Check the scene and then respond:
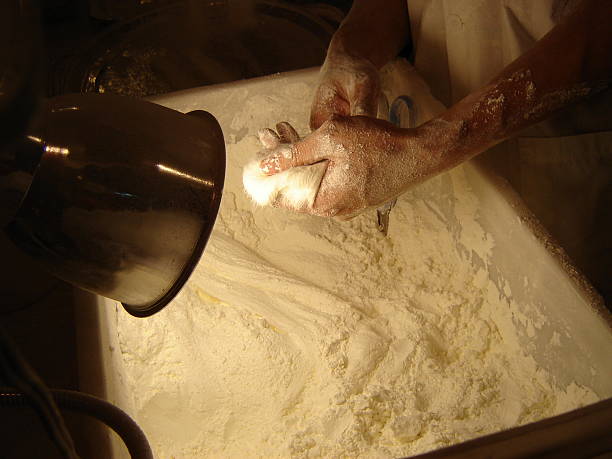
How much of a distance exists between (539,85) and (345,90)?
0.33 metres

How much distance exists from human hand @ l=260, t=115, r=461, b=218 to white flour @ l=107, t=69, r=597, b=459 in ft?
0.72

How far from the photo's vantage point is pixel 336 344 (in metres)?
0.86

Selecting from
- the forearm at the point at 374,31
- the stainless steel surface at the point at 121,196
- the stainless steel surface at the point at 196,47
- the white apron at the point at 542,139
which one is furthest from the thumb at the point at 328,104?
the stainless steel surface at the point at 196,47

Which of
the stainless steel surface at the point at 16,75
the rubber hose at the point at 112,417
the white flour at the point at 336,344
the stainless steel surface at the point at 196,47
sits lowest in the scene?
the white flour at the point at 336,344

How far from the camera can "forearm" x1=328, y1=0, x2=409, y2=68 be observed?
40.9 inches

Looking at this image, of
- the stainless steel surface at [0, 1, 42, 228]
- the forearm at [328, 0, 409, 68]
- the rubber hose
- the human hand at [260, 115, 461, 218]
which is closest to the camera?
the stainless steel surface at [0, 1, 42, 228]

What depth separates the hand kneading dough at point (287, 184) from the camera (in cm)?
74

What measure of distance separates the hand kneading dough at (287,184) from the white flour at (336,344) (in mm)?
226

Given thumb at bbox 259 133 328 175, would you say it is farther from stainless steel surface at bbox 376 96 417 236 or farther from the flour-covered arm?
stainless steel surface at bbox 376 96 417 236

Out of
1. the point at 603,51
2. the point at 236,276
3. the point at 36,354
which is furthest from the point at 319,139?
the point at 36,354

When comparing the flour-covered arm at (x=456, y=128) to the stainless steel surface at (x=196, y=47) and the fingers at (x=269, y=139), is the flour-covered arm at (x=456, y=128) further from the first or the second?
the stainless steel surface at (x=196, y=47)

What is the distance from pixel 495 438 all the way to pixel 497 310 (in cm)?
51

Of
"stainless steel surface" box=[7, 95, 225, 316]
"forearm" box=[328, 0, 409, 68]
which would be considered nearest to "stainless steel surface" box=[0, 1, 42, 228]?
"stainless steel surface" box=[7, 95, 225, 316]

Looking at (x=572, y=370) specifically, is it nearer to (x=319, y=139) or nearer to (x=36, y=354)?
(x=319, y=139)
